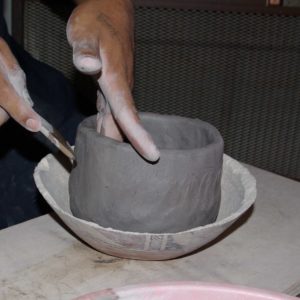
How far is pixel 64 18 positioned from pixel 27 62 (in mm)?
423

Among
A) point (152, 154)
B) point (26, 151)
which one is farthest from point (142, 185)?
point (26, 151)

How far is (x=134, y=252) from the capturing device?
0.65 metres

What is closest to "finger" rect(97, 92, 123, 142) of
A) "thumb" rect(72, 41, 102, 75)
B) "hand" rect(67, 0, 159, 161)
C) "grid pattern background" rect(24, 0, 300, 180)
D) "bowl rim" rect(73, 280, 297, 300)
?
"hand" rect(67, 0, 159, 161)

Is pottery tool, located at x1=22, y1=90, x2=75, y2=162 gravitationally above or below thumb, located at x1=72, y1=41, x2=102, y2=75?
below

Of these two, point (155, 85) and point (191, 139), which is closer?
point (191, 139)

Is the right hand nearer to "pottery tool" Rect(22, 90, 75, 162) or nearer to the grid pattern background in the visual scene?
"pottery tool" Rect(22, 90, 75, 162)

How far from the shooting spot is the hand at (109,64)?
Answer: 2.02 ft

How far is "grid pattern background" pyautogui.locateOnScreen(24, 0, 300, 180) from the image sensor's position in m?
1.54

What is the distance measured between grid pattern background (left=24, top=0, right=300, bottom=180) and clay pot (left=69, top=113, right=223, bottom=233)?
93 cm

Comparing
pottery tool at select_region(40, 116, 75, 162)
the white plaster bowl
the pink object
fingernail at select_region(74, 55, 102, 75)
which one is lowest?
the white plaster bowl

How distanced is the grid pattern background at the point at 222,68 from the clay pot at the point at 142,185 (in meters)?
0.93

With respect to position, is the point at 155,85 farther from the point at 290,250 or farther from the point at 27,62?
the point at 290,250

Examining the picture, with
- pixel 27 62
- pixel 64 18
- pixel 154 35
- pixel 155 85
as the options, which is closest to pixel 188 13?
pixel 154 35

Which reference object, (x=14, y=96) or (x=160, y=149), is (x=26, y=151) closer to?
(x=14, y=96)
